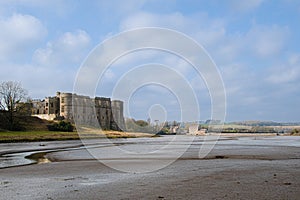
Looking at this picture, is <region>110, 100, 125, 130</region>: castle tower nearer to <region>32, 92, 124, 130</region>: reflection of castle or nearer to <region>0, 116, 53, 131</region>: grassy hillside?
<region>32, 92, 124, 130</region>: reflection of castle

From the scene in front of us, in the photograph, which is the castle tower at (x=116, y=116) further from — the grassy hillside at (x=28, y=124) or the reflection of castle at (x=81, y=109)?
the grassy hillside at (x=28, y=124)

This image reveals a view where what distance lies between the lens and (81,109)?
131m

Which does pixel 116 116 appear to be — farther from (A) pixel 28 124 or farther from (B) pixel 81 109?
(A) pixel 28 124

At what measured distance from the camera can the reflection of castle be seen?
124312 mm

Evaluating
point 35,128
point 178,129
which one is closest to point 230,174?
point 35,128

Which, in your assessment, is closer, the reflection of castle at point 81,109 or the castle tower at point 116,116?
the reflection of castle at point 81,109

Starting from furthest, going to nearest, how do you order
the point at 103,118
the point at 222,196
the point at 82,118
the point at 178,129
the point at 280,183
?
1. the point at 178,129
2. the point at 103,118
3. the point at 82,118
4. the point at 280,183
5. the point at 222,196

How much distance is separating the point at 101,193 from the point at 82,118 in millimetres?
120252

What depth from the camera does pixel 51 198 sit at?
9.62 m

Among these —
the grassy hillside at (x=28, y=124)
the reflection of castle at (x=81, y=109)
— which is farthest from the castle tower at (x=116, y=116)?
the grassy hillside at (x=28, y=124)

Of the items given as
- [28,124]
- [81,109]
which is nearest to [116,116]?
[81,109]

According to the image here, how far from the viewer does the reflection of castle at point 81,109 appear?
12431 centimetres

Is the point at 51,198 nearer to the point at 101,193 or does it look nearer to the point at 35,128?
the point at 101,193

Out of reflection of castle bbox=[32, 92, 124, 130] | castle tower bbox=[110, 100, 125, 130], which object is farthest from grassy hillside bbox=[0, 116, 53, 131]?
castle tower bbox=[110, 100, 125, 130]
